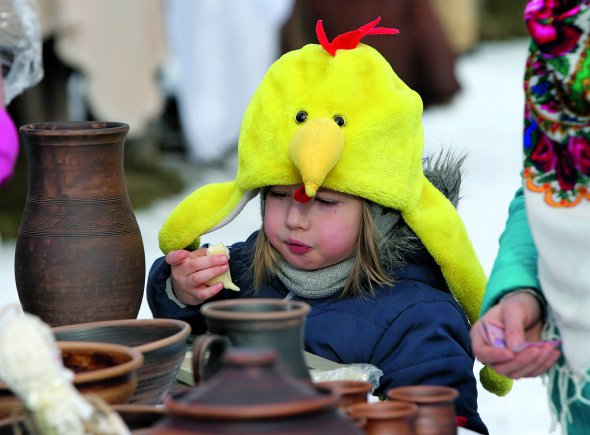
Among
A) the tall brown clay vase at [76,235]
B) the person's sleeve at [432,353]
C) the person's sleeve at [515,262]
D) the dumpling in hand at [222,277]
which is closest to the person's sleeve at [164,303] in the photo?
the dumpling in hand at [222,277]

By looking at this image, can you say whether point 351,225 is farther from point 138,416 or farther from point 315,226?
point 138,416

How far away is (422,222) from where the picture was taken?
2.20 m

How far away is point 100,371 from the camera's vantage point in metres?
1.42

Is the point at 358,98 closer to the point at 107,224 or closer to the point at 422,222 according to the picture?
the point at 422,222

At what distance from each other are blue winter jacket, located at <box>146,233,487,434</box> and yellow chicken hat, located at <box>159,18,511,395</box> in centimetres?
8

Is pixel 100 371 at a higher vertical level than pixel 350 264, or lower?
higher

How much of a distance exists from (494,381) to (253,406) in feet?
4.00

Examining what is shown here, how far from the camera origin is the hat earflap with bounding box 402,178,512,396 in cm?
221

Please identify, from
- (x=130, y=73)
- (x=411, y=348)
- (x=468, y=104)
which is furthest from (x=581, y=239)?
(x=468, y=104)

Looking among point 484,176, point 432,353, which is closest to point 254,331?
point 432,353

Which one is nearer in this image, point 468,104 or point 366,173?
point 366,173

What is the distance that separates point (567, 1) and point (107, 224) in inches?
36.5

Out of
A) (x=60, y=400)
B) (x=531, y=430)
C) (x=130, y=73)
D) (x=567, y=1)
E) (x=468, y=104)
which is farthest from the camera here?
(x=468, y=104)

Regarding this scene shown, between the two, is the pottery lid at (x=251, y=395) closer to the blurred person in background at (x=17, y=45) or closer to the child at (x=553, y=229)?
the child at (x=553, y=229)
